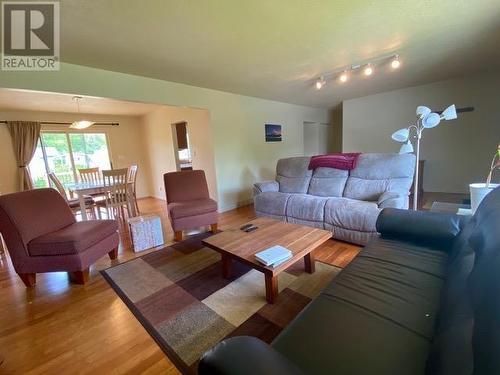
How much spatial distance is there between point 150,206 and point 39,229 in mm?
3123

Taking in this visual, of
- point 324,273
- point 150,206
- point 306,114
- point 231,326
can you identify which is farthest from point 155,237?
point 306,114

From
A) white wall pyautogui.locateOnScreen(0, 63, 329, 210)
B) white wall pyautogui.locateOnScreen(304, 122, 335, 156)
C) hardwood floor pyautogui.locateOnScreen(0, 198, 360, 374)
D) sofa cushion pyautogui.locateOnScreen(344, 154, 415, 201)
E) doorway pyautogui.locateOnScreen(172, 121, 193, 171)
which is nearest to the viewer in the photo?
hardwood floor pyautogui.locateOnScreen(0, 198, 360, 374)

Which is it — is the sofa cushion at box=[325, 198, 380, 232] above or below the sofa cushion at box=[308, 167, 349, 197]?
below

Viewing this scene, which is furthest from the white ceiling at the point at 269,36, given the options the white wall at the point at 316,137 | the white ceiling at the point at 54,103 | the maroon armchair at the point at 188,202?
the white wall at the point at 316,137

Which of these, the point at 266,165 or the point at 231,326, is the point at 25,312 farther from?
the point at 266,165

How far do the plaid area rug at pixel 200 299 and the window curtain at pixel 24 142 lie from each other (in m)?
3.99

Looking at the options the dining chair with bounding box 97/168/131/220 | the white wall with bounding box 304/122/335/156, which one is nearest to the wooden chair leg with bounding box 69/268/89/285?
the dining chair with bounding box 97/168/131/220

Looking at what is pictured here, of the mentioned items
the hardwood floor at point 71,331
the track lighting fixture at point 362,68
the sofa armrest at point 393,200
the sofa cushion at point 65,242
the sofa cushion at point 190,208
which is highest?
the track lighting fixture at point 362,68

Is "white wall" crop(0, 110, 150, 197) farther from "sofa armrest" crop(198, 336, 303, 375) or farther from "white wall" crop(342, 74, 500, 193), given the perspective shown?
"sofa armrest" crop(198, 336, 303, 375)

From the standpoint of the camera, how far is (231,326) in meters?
1.49

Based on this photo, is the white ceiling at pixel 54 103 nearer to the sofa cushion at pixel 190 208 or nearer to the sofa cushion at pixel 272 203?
the sofa cushion at pixel 190 208

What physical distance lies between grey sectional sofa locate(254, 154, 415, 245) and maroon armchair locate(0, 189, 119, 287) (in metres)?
2.15

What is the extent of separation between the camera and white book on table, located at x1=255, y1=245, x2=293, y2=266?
1547mm

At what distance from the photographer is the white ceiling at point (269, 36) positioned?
71.0 inches
